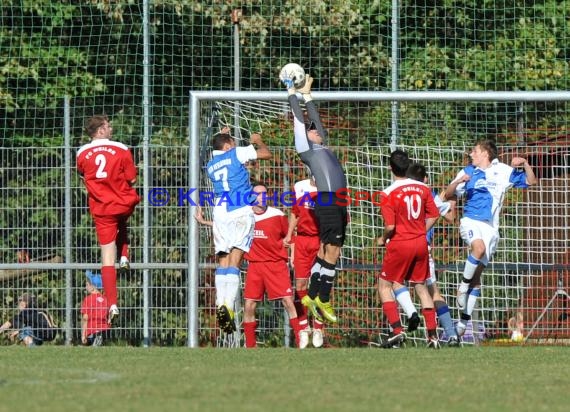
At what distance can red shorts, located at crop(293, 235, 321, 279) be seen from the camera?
589 inches

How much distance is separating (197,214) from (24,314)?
360 cm

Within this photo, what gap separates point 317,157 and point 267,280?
2.08 metres

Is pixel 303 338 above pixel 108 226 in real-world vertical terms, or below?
below

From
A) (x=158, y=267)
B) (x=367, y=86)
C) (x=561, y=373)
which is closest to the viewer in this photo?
(x=561, y=373)

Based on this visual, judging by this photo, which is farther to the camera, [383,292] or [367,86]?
[367,86]

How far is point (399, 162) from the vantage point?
12711 millimetres

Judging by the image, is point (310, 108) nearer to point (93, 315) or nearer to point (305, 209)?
point (305, 209)

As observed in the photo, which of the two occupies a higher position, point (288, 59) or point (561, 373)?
point (288, 59)

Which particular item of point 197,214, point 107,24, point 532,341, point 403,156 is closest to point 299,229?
point 197,214

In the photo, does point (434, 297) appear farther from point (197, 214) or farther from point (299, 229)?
point (197, 214)

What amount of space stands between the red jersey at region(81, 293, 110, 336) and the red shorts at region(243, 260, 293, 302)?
266 cm

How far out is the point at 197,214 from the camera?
14305 mm

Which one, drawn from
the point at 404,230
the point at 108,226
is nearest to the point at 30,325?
the point at 108,226

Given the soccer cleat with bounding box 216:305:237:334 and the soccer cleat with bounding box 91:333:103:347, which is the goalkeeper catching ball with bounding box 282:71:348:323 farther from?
the soccer cleat with bounding box 91:333:103:347
